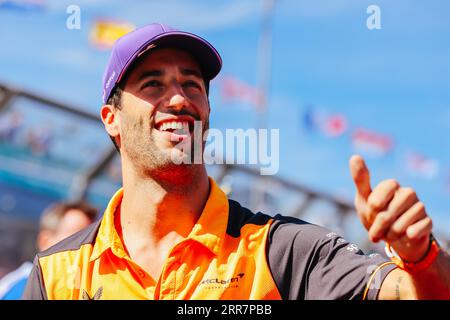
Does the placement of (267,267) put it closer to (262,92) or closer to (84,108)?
(84,108)

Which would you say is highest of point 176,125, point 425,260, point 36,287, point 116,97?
point 116,97

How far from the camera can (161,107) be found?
2.61 meters

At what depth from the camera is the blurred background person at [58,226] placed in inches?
185

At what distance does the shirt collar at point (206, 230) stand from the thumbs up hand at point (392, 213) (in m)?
0.73

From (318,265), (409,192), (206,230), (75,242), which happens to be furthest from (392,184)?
(75,242)

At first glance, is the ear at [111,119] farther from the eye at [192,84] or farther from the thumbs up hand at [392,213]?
the thumbs up hand at [392,213]

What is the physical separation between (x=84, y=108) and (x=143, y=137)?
12.4 ft

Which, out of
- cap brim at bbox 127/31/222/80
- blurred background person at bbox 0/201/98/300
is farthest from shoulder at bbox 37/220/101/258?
blurred background person at bbox 0/201/98/300

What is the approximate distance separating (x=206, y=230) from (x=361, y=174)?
2.68 ft

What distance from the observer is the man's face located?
2.58m

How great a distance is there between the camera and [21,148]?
6.31 m

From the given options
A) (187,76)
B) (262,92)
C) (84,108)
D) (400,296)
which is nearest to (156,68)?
(187,76)

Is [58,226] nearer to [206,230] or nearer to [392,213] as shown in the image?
[206,230]

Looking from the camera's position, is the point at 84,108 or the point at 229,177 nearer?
the point at 84,108
